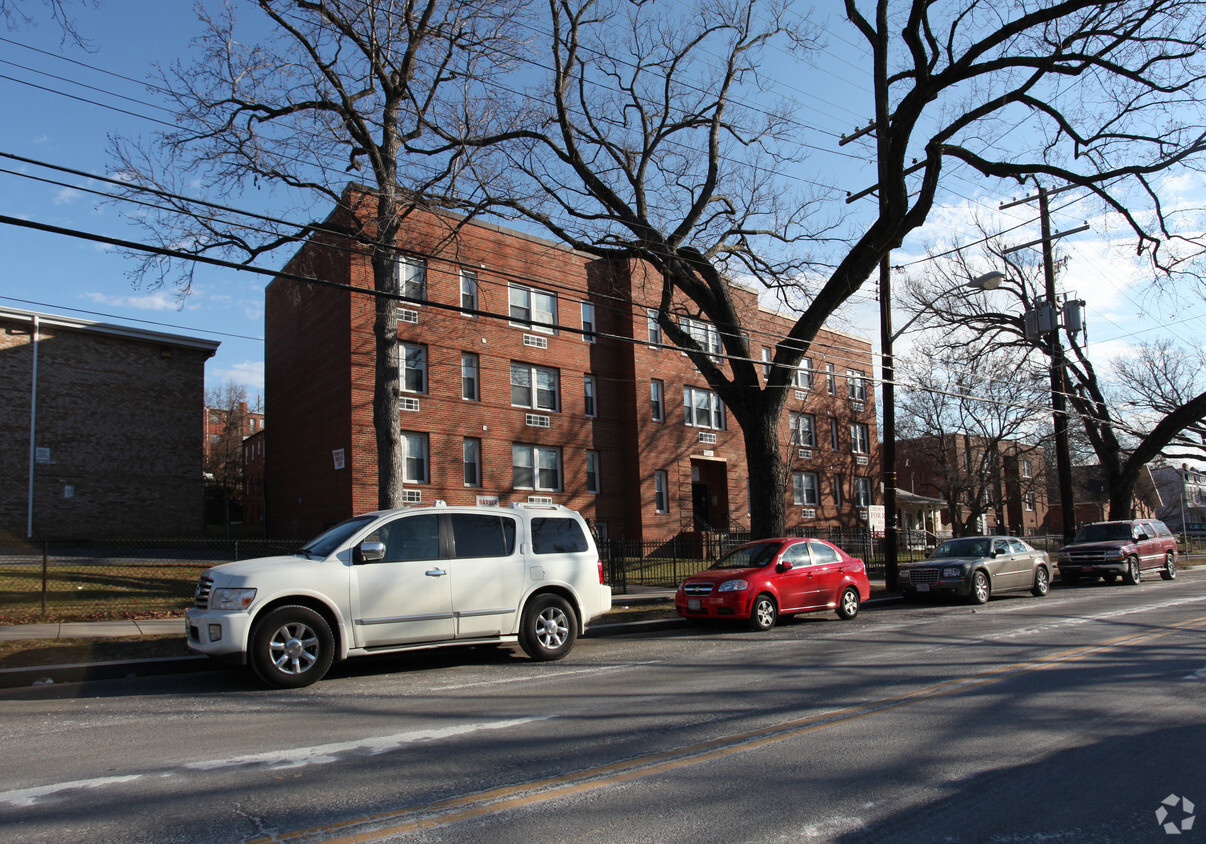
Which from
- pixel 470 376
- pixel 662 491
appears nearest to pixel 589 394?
pixel 662 491

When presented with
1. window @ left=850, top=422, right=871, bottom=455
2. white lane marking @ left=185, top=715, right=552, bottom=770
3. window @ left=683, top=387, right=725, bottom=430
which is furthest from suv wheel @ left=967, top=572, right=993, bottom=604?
window @ left=850, top=422, right=871, bottom=455

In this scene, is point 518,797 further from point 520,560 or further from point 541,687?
point 520,560

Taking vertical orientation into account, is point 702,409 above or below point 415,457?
above

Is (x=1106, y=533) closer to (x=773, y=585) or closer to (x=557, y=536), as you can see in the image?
(x=773, y=585)

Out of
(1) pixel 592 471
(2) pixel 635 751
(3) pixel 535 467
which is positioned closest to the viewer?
(2) pixel 635 751

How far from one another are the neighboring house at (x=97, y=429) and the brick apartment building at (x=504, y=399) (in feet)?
10.8

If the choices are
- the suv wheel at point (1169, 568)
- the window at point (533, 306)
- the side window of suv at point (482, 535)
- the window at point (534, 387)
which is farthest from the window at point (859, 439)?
the side window of suv at point (482, 535)

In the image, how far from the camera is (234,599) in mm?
8047

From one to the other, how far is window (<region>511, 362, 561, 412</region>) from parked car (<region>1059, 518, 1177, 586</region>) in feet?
56.5

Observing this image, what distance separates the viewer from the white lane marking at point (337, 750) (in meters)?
5.41

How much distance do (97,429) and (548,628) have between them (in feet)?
80.3

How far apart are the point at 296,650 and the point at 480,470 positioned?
1877 centimetres

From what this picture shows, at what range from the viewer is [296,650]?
323 inches

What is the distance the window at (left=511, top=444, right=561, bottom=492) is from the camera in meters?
28.1
